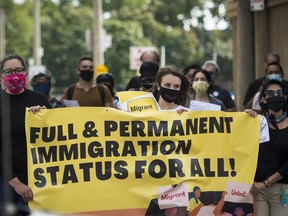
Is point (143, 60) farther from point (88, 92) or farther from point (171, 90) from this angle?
point (171, 90)

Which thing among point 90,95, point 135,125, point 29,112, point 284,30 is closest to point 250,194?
point 135,125

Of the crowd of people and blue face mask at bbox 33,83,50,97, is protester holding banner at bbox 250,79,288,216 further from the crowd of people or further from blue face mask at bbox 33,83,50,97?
blue face mask at bbox 33,83,50,97

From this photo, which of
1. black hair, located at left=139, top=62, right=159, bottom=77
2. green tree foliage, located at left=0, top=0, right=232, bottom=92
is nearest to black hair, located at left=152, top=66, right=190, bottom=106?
black hair, located at left=139, top=62, right=159, bottom=77

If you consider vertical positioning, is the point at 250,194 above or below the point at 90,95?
below

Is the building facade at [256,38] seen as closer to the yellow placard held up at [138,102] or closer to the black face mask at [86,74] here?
the black face mask at [86,74]

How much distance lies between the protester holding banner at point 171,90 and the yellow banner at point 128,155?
32 centimetres

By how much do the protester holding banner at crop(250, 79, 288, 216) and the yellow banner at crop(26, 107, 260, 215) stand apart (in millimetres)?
189

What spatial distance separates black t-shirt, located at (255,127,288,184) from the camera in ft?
24.3

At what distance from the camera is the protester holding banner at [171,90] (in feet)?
25.1

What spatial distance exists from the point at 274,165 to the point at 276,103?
21.8 inches

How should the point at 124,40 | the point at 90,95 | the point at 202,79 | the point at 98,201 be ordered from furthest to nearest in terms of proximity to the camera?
the point at 124,40, the point at 90,95, the point at 202,79, the point at 98,201

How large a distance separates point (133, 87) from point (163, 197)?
4223 mm

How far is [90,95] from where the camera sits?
11.1 meters

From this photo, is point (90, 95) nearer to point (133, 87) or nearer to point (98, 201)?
point (133, 87)
